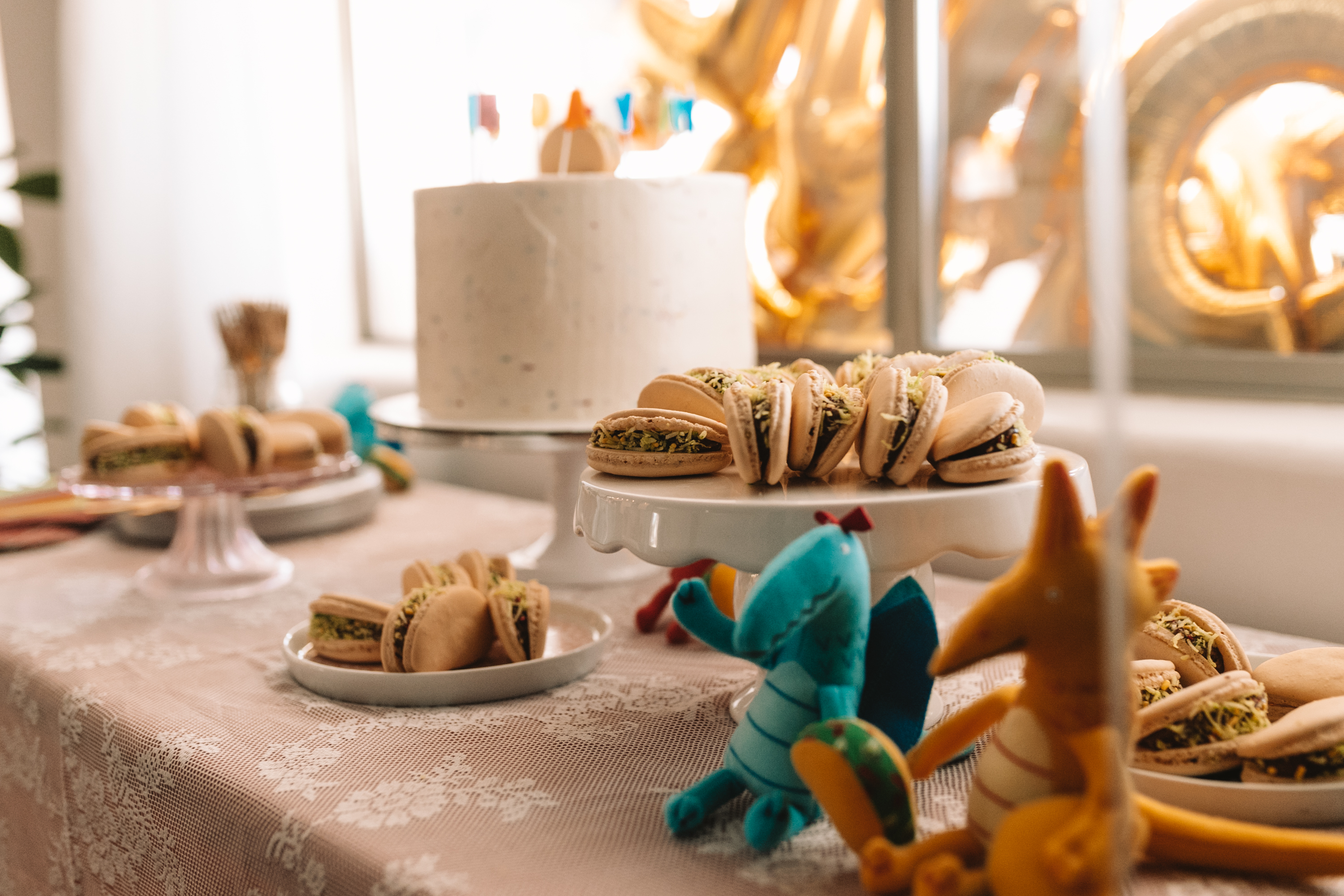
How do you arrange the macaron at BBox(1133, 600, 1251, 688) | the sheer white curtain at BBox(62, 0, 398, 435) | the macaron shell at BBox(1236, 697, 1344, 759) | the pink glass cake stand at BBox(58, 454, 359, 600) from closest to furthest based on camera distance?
the macaron shell at BBox(1236, 697, 1344, 759)
the macaron at BBox(1133, 600, 1251, 688)
the pink glass cake stand at BBox(58, 454, 359, 600)
the sheer white curtain at BBox(62, 0, 398, 435)

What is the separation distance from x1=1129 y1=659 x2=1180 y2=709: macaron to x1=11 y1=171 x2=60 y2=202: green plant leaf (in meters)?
2.14

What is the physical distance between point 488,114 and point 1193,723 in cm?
97

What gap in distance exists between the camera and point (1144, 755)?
58 centimetres

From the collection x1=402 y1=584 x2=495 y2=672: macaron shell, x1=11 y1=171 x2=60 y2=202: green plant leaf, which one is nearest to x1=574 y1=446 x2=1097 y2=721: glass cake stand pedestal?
x1=402 y1=584 x2=495 y2=672: macaron shell

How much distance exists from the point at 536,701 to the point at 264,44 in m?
1.80

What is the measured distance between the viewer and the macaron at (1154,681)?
0.62 metres

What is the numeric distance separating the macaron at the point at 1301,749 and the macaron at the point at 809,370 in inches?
12.4

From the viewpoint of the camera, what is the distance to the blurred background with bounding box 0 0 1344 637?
1.15m

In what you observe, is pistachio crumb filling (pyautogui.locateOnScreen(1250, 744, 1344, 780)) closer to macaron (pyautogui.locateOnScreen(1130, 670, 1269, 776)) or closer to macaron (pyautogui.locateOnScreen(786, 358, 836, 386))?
macaron (pyautogui.locateOnScreen(1130, 670, 1269, 776))

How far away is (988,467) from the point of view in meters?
0.64

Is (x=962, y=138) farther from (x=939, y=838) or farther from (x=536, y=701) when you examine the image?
(x=939, y=838)

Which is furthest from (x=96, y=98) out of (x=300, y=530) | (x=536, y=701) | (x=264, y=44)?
(x=536, y=701)

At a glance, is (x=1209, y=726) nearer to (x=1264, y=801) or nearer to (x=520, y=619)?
(x=1264, y=801)

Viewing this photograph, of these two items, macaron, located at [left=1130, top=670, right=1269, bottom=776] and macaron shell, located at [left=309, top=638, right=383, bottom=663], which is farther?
macaron shell, located at [left=309, top=638, right=383, bottom=663]
